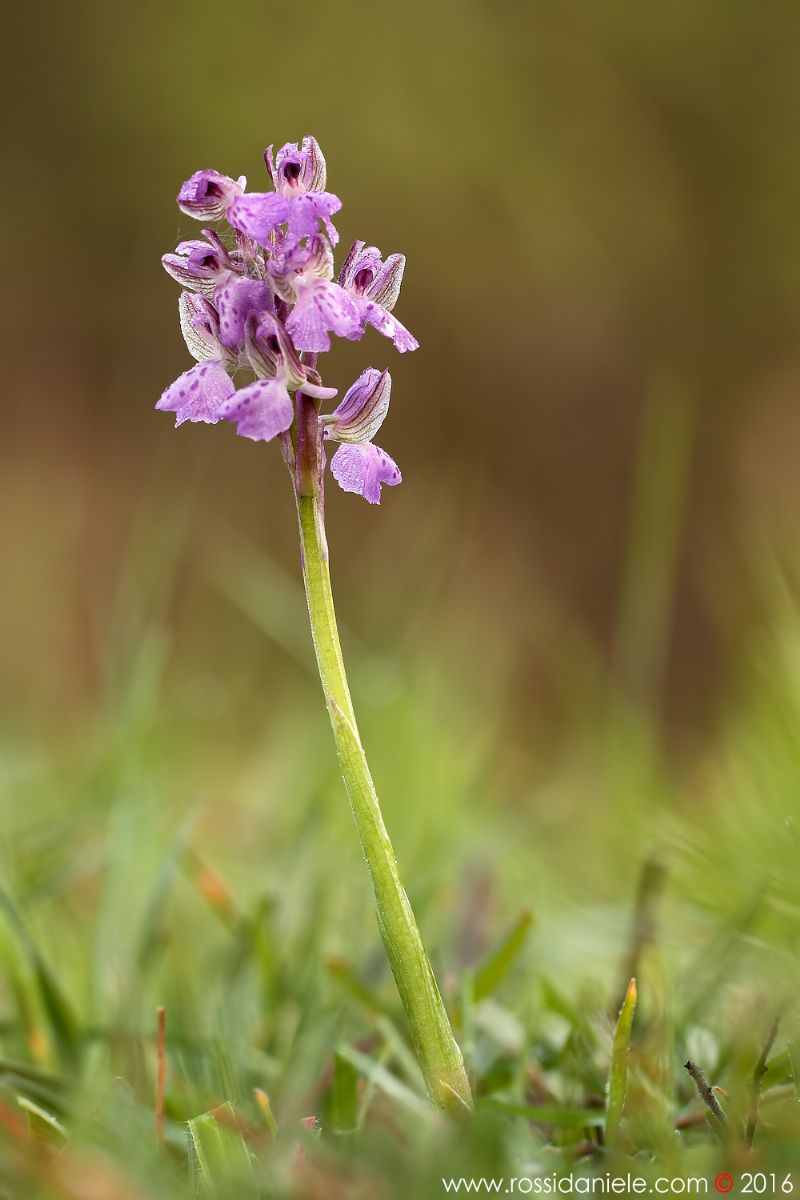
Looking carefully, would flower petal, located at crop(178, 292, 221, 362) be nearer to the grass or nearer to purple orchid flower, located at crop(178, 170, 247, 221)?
purple orchid flower, located at crop(178, 170, 247, 221)

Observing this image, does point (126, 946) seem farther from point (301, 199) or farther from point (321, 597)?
point (301, 199)

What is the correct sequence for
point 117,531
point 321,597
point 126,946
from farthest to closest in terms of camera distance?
point 117,531
point 126,946
point 321,597

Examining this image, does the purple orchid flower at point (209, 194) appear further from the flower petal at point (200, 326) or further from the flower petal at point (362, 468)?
the flower petal at point (362, 468)

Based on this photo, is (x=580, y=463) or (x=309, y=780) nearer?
(x=309, y=780)

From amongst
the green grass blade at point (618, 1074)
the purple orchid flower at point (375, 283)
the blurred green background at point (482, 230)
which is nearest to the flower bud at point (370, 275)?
the purple orchid flower at point (375, 283)

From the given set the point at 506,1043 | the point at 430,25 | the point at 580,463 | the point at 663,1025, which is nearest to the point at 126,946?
the point at 506,1043

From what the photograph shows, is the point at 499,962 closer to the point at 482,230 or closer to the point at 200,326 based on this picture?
the point at 200,326
